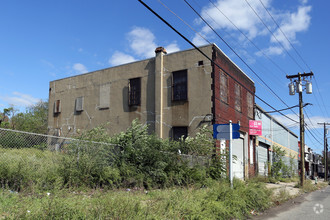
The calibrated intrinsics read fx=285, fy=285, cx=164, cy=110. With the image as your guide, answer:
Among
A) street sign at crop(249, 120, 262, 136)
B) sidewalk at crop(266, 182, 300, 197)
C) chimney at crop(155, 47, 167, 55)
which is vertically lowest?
sidewalk at crop(266, 182, 300, 197)

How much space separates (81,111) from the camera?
22938mm

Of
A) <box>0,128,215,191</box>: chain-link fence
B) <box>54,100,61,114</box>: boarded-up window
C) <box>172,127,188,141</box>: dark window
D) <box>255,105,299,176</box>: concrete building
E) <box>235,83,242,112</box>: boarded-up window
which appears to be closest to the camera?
<box>0,128,215,191</box>: chain-link fence

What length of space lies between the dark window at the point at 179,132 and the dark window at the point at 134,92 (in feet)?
11.5

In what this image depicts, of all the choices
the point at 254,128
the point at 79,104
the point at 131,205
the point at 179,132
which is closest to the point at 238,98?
the point at 254,128

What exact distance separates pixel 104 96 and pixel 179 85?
253 inches

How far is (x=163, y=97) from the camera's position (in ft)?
62.8

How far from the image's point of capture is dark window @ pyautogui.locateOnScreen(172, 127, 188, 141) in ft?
59.5

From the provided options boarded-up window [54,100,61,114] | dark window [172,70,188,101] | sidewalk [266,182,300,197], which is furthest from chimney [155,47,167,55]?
sidewalk [266,182,300,197]

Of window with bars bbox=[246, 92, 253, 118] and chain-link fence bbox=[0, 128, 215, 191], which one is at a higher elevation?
window with bars bbox=[246, 92, 253, 118]

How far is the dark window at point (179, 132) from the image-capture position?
1814 cm

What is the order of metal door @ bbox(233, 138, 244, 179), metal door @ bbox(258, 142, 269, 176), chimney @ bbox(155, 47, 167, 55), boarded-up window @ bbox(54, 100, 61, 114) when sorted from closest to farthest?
1. chimney @ bbox(155, 47, 167, 55)
2. metal door @ bbox(233, 138, 244, 179)
3. boarded-up window @ bbox(54, 100, 61, 114)
4. metal door @ bbox(258, 142, 269, 176)

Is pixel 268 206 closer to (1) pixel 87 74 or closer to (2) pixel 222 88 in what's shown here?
(2) pixel 222 88

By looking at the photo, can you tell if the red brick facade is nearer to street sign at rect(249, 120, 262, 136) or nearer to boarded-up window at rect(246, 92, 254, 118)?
boarded-up window at rect(246, 92, 254, 118)

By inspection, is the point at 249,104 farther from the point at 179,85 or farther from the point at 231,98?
the point at 179,85
